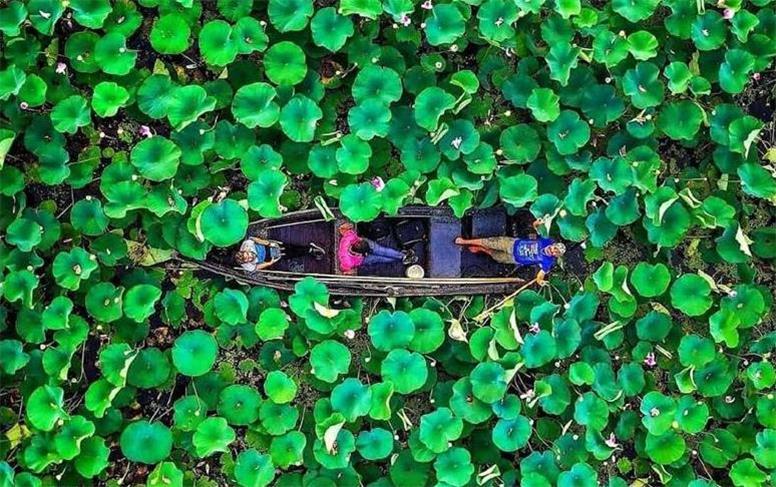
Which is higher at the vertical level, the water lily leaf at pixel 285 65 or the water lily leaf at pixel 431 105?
the water lily leaf at pixel 285 65

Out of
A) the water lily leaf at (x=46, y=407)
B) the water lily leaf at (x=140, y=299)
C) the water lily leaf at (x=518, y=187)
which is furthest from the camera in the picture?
the water lily leaf at (x=518, y=187)

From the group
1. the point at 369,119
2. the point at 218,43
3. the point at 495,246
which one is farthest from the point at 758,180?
the point at 218,43

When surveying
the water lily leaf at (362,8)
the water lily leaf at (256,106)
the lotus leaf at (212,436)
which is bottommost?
the lotus leaf at (212,436)

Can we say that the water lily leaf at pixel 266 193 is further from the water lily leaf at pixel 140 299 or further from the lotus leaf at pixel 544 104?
the lotus leaf at pixel 544 104

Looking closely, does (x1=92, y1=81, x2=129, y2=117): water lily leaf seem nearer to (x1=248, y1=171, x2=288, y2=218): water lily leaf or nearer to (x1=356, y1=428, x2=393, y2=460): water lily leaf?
(x1=248, y1=171, x2=288, y2=218): water lily leaf

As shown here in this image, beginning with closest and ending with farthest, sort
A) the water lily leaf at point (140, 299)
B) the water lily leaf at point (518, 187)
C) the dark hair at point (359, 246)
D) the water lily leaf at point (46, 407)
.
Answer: the water lily leaf at point (46, 407) < the water lily leaf at point (140, 299) < the water lily leaf at point (518, 187) < the dark hair at point (359, 246)

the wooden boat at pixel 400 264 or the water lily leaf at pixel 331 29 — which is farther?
the wooden boat at pixel 400 264

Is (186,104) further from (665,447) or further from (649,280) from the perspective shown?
(665,447)

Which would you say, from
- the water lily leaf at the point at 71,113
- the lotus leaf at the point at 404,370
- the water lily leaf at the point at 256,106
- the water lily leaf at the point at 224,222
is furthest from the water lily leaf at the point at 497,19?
the water lily leaf at the point at 71,113
